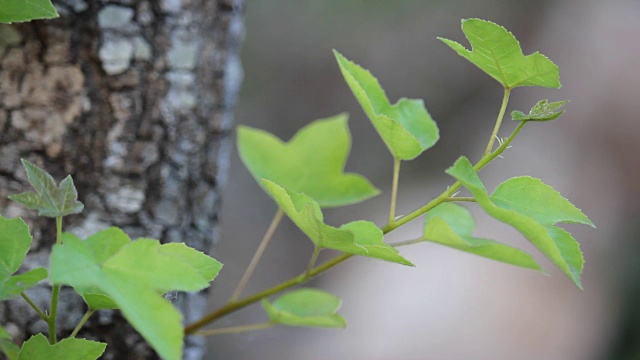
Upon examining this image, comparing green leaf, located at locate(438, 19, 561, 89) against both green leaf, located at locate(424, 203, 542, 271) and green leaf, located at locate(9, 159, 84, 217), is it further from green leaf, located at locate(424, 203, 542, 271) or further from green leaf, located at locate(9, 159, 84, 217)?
green leaf, located at locate(9, 159, 84, 217)

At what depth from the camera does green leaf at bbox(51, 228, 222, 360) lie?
Answer: 247mm

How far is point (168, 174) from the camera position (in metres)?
0.56

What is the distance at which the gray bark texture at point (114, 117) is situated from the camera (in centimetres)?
51

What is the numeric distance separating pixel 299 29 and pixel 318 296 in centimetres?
235

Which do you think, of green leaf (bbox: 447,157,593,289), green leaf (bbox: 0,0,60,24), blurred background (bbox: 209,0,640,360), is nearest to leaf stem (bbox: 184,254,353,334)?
green leaf (bbox: 447,157,593,289)

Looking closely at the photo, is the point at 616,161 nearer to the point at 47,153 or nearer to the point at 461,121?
the point at 461,121

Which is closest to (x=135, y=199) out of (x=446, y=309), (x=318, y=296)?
(x=318, y=296)

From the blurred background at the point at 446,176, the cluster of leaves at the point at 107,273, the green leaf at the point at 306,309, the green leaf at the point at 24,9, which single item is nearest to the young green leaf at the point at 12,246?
the cluster of leaves at the point at 107,273

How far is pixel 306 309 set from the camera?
0.54m

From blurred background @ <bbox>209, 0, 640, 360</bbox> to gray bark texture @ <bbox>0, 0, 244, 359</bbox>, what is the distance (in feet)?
4.41

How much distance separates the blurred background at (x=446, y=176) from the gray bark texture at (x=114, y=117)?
1345mm

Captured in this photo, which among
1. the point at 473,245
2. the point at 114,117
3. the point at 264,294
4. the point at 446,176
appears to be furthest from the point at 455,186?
the point at 446,176

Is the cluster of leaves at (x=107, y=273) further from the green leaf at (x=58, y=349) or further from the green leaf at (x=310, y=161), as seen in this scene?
the green leaf at (x=310, y=161)

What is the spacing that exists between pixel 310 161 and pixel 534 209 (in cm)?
28
